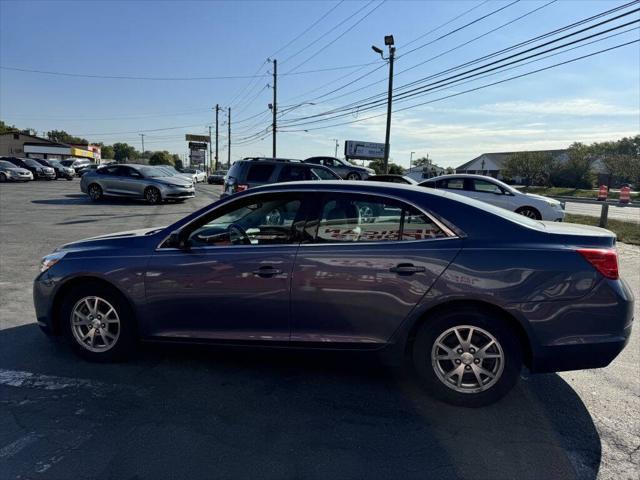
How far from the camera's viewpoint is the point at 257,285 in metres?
3.48

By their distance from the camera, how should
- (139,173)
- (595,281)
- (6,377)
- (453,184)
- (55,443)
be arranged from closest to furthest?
(55,443)
(595,281)
(6,377)
(453,184)
(139,173)

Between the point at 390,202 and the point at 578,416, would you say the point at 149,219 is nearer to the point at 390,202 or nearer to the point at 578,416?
the point at 390,202

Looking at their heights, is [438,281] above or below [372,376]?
above

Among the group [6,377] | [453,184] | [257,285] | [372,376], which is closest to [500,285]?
[372,376]

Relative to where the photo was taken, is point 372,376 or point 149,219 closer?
point 372,376

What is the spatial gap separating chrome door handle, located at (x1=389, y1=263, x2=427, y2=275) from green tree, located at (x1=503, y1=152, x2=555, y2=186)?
204 feet

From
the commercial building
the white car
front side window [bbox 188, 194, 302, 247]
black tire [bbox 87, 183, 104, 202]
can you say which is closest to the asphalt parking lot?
front side window [bbox 188, 194, 302, 247]

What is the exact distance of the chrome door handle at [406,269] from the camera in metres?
3.26

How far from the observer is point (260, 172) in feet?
37.8

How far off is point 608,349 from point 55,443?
3.69 m

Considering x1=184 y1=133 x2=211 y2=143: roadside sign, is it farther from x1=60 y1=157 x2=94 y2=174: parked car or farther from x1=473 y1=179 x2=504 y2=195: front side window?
x1=473 y1=179 x2=504 y2=195: front side window

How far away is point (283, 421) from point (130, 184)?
1789cm

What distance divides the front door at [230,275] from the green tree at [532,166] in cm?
6228

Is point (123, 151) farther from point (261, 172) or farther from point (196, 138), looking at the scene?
point (261, 172)
